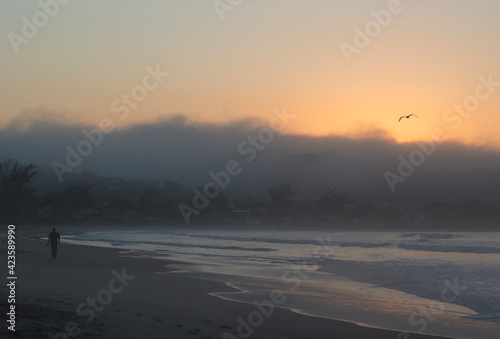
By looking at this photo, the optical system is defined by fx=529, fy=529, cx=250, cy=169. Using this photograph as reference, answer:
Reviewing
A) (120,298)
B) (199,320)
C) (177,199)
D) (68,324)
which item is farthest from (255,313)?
(177,199)

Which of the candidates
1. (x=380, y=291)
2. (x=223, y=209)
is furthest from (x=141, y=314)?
(x=223, y=209)

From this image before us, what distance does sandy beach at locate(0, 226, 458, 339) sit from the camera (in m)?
7.93

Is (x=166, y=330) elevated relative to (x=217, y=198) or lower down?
lower down

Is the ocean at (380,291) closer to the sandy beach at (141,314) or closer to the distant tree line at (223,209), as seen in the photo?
the sandy beach at (141,314)

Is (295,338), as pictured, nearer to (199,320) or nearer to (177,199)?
(199,320)

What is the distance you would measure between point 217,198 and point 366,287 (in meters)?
120

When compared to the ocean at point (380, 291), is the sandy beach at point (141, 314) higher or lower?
lower

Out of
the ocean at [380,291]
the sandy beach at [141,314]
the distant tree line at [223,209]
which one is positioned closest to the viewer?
the sandy beach at [141,314]

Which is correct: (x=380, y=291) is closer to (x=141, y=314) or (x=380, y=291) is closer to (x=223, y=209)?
(x=141, y=314)

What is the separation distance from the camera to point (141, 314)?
986 centimetres

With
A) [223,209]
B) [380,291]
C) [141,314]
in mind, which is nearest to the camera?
[141,314]

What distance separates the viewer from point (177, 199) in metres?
150

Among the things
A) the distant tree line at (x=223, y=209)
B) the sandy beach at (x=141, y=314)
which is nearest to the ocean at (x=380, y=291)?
the sandy beach at (x=141, y=314)

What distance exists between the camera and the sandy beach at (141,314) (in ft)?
26.0
